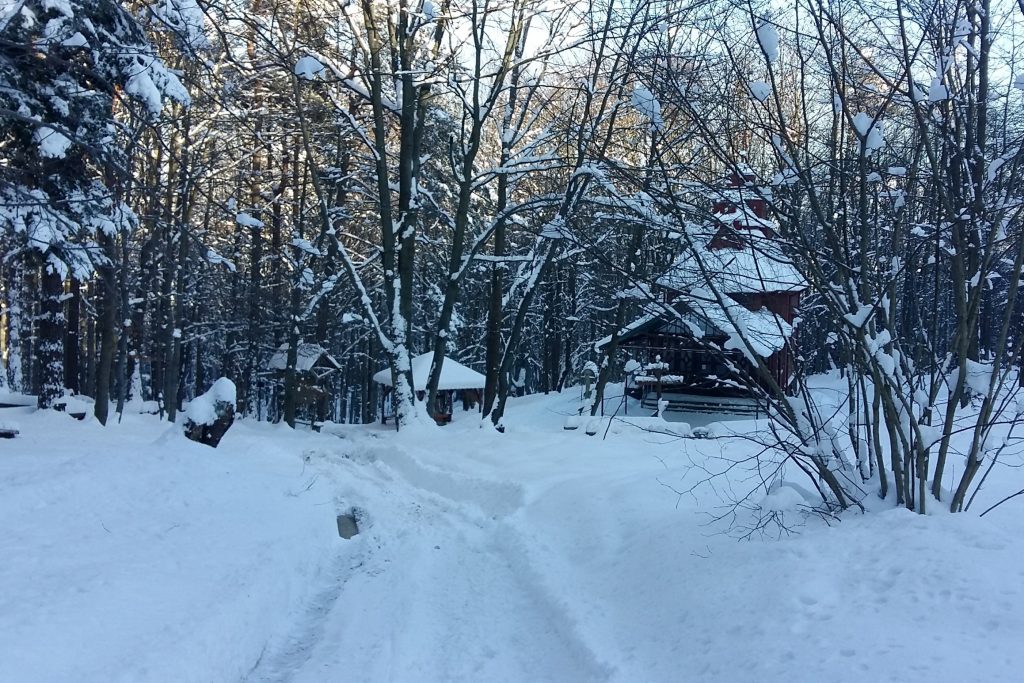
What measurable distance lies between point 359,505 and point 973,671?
24.0 feet

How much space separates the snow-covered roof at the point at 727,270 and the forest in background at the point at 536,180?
0.14 m

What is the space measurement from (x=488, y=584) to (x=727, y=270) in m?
3.22

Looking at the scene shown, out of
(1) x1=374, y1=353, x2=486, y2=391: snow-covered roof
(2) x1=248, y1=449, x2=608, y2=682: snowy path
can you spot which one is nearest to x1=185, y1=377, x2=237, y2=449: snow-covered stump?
(2) x1=248, y1=449, x2=608, y2=682: snowy path

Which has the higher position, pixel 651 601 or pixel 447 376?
pixel 447 376

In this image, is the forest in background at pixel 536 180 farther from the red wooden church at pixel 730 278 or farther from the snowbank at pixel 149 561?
the snowbank at pixel 149 561

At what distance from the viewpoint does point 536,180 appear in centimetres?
2483

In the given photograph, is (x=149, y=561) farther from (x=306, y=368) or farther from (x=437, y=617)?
(x=306, y=368)

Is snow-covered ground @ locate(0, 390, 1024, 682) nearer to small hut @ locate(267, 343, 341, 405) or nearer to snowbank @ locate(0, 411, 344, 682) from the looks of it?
snowbank @ locate(0, 411, 344, 682)

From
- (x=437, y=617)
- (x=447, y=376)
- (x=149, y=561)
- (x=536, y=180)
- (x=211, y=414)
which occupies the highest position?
(x=536, y=180)

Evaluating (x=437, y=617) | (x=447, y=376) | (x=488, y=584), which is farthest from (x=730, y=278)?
(x=447, y=376)

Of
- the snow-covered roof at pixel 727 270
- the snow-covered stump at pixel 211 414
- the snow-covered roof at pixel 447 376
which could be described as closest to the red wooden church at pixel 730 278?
the snow-covered roof at pixel 727 270

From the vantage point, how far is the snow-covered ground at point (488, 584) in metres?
4.05

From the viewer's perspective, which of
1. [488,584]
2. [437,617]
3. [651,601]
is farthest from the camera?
[488,584]

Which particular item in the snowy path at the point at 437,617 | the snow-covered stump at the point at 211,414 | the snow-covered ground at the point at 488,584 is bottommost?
the snowy path at the point at 437,617
